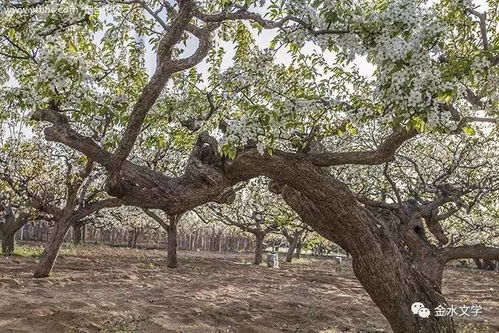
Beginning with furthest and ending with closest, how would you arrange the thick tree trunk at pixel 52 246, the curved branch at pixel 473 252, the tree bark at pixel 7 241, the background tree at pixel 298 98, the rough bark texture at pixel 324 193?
the tree bark at pixel 7 241 < the thick tree trunk at pixel 52 246 < the curved branch at pixel 473 252 < the rough bark texture at pixel 324 193 < the background tree at pixel 298 98

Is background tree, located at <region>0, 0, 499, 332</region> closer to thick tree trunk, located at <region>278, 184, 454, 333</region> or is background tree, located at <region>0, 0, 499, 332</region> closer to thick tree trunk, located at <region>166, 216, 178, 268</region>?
thick tree trunk, located at <region>278, 184, 454, 333</region>

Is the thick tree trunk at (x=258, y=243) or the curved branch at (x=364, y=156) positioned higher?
the curved branch at (x=364, y=156)

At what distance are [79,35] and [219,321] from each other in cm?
710

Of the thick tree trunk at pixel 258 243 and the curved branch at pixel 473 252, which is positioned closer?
the curved branch at pixel 473 252

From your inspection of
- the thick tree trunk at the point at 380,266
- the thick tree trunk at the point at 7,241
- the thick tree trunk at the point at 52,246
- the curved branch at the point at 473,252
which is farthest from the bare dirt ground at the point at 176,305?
the thick tree trunk at the point at 7,241

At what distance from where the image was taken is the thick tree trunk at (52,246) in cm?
1545

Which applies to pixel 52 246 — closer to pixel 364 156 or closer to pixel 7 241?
pixel 7 241

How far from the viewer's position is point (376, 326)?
11.0 metres

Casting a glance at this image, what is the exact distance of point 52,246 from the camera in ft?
51.7

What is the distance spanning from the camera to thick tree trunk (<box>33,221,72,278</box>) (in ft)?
50.7

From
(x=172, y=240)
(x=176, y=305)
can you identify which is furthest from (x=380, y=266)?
(x=172, y=240)

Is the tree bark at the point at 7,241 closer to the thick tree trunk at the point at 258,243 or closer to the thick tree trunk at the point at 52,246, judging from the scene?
the thick tree trunk at the point at 52,246

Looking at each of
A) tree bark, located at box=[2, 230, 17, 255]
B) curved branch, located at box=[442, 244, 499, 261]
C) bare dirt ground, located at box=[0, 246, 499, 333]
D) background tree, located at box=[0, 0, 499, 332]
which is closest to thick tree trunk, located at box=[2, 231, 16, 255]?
tree bark, located at box=[2, 230, 17, 255]

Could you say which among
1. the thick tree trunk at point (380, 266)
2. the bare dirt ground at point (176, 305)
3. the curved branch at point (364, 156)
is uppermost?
the curved branch at point (364, 156)
